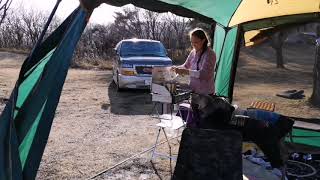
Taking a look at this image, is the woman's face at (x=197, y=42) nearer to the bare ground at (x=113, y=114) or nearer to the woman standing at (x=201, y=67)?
the woman standing at (x=201, y=67)

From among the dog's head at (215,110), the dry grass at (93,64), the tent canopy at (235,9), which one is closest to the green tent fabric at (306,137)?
the tent canopy at (235,9)

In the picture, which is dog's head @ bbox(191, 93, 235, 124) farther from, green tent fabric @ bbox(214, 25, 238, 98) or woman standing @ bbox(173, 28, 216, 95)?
green tent fabric @ bbox(214, 25, 238, 98)

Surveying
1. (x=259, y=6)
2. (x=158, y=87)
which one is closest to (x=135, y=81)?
(x=259, y=6)

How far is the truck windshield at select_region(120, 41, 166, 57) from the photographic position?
1395 cm

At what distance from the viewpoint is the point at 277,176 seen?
6.11m

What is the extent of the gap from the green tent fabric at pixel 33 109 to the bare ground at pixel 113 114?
6.73 ft

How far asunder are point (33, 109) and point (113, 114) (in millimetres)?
6473

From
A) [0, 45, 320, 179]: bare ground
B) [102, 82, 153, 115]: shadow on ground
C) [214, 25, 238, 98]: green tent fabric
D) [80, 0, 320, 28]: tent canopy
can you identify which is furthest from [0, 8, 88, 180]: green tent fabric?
[102, 82, 153, 115]: shadow on ground

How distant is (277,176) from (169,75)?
1.94 metres

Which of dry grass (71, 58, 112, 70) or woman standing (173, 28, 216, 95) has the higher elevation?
woman standing (173, 28, 216, 95)

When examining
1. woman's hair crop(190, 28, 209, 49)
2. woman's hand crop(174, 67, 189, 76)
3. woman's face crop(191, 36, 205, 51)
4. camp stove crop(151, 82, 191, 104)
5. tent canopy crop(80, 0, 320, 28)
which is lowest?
camp stove crop(151, 82, 191, 104)

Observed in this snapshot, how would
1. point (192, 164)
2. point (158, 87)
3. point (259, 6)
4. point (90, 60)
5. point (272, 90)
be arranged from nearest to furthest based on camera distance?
1. point (192, 164)
2. point (158, 87)
3. point (259, 6)
4. point (272, 90)
5. point (90, 60)

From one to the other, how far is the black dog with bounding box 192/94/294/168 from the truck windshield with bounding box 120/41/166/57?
846 cm

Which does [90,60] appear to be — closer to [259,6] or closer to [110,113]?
[110,113]
